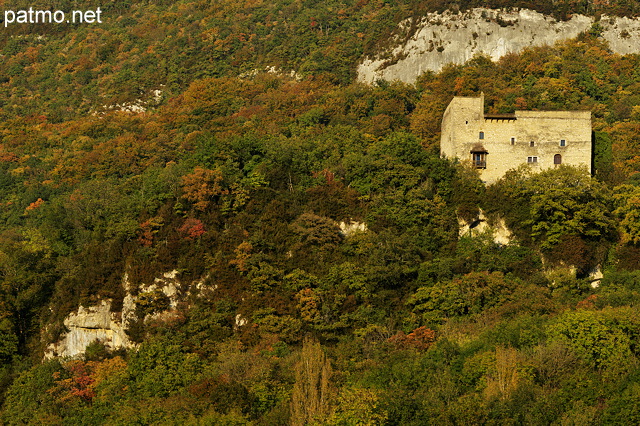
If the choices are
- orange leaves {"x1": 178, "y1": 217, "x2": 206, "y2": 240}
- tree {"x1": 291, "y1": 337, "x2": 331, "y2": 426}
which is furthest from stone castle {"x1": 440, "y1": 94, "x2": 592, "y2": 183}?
tree {"x1": 291, "y1": 337, "x2": 331, "y2": 426}

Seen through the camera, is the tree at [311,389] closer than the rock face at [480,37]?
Yes

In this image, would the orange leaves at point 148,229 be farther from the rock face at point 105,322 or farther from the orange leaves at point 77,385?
the orange leaves at point 77,385

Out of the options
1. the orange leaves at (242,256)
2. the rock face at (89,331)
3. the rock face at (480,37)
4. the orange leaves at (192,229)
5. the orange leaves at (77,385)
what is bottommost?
the orange leaves at (77,385)

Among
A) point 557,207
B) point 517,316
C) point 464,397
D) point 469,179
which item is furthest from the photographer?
point 469,179

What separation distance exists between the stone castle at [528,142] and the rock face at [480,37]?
2899 cm

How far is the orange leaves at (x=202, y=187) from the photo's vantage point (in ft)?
169

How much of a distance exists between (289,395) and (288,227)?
14269 mm

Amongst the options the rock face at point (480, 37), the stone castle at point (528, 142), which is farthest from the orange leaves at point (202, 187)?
the rock face at point (480, 37)

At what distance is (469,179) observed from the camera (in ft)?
169

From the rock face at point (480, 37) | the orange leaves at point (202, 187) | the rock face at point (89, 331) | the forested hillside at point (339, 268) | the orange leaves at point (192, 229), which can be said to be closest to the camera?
the forested hillside at point (339, 268)

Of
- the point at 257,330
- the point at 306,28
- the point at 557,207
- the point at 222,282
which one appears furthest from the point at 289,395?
the point at 306,28

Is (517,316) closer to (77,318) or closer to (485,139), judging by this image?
(485,139)

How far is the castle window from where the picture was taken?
52.2 meters

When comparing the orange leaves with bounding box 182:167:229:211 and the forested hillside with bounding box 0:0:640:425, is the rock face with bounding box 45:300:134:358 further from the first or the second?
the orange leaves with bounding box 182:167:229:211
